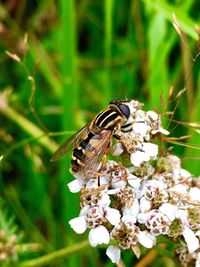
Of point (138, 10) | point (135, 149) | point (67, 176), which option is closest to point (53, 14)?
point (138, 10)

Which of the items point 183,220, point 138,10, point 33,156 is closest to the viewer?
point 183,220

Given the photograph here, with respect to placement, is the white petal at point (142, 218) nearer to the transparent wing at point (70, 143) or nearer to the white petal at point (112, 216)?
the white petal at point (112, 216)

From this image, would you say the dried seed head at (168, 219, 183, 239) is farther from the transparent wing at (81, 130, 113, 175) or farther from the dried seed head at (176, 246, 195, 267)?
the transparent wing at (81, 130, 113, 175)

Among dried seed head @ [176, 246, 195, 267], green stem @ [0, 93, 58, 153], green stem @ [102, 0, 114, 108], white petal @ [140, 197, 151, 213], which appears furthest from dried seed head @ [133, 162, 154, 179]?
green stem @ [102, 0, 114, 108]

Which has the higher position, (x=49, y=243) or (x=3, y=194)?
(x=3, y=194)

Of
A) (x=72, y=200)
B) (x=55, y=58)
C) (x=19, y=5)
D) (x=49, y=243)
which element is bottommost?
(x=49, y=243)

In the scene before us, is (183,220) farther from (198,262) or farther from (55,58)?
(55,58)
